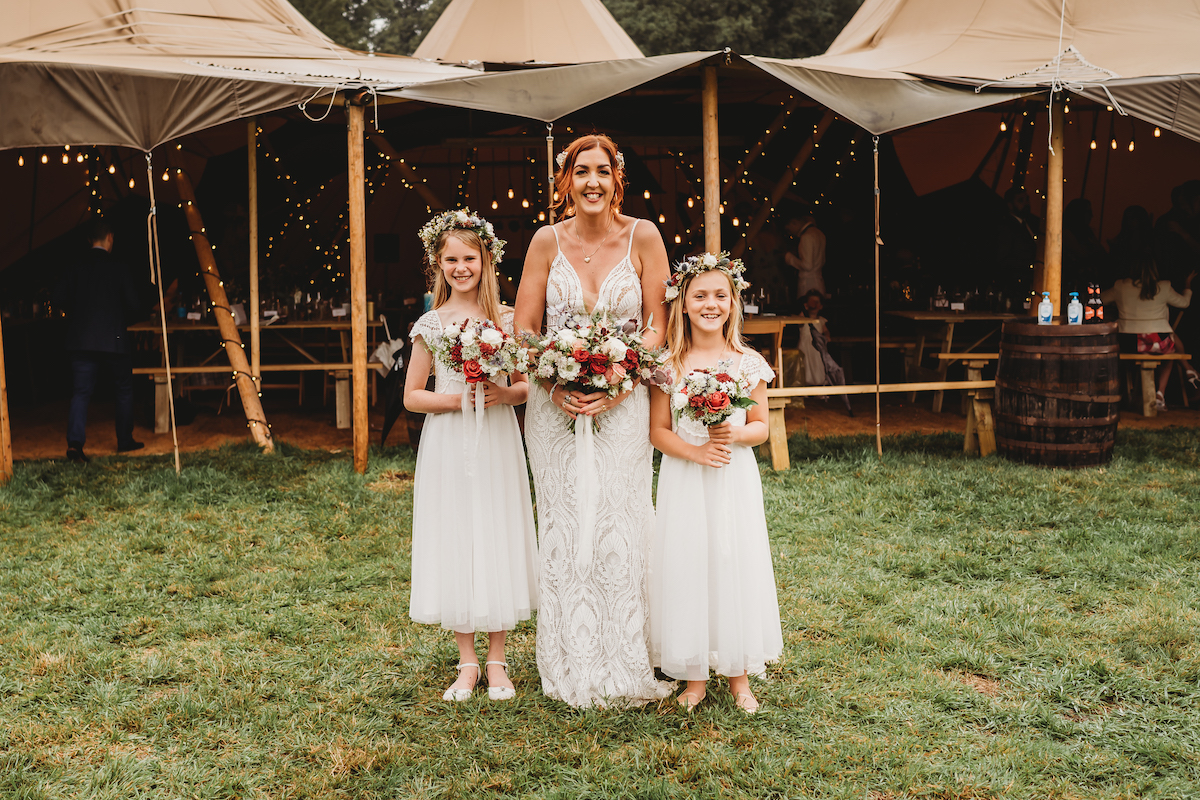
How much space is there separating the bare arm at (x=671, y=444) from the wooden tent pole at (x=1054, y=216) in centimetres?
504

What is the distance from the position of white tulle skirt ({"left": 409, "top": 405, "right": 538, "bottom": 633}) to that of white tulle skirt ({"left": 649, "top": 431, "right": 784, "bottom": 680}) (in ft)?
1.80

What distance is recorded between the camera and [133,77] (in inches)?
248

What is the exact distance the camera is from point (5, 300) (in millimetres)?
10141

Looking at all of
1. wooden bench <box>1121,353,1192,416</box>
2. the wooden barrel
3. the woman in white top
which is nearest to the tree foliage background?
the woman in white top

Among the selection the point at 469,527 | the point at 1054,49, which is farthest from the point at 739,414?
the point at 1054,49

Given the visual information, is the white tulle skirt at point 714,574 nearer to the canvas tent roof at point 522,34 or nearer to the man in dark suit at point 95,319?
the man in dark suit at point 95,319

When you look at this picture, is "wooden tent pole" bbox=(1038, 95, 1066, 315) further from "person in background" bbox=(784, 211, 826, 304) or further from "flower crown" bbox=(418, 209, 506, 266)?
"flower crown" bbox=(418, 209, 506, 266)

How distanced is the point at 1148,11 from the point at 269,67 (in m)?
7.79

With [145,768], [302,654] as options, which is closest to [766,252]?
[302,654]

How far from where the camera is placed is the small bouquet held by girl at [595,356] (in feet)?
9.57

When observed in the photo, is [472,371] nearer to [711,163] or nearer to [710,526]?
[710,526]

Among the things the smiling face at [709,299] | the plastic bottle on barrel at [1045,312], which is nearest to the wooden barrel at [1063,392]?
the plastic bottle on barrel at [1045,312]

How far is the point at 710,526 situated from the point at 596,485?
408 millimetres

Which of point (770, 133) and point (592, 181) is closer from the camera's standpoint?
point (592, 181)
